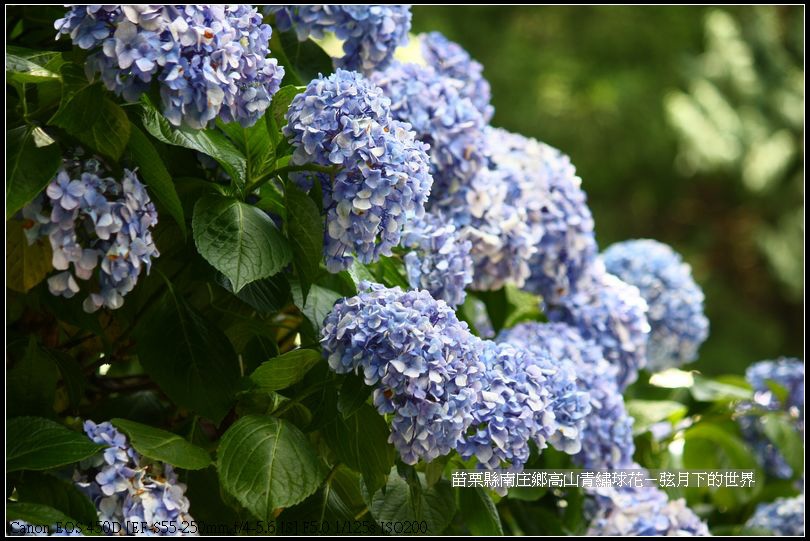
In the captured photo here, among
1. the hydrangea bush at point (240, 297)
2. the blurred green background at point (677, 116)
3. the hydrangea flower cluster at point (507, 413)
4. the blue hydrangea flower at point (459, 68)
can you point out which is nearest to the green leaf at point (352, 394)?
the hydrangea bush at point (240, 297)

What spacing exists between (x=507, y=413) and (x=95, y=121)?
0.45 metres

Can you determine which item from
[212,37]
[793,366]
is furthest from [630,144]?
[212,37]

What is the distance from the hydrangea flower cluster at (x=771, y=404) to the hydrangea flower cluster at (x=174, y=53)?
1.06 metres

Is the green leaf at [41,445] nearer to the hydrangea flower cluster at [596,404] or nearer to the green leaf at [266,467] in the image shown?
the green leaf at [266,467]

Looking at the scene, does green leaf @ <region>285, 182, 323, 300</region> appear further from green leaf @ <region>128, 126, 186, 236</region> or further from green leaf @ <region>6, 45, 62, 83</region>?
green leaf @ <region>6, 45, 62, 83</region>

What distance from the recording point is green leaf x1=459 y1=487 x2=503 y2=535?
1030mm

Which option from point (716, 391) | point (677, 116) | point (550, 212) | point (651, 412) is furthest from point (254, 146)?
point (677, 116)

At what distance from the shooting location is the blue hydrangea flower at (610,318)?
1.39m

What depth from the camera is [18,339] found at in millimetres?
991

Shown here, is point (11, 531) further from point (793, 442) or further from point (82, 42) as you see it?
point (793, 442)

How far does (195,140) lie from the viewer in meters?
0.91

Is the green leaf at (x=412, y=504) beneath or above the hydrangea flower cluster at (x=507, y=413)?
beneath

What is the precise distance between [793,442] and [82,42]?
1191 millimetres

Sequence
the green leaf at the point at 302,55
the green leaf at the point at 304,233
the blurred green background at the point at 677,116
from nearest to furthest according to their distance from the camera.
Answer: the green leaf at the point at 304,233 → the green leaf at the point at 302,55 → the blurred green background at the point at 677,116
